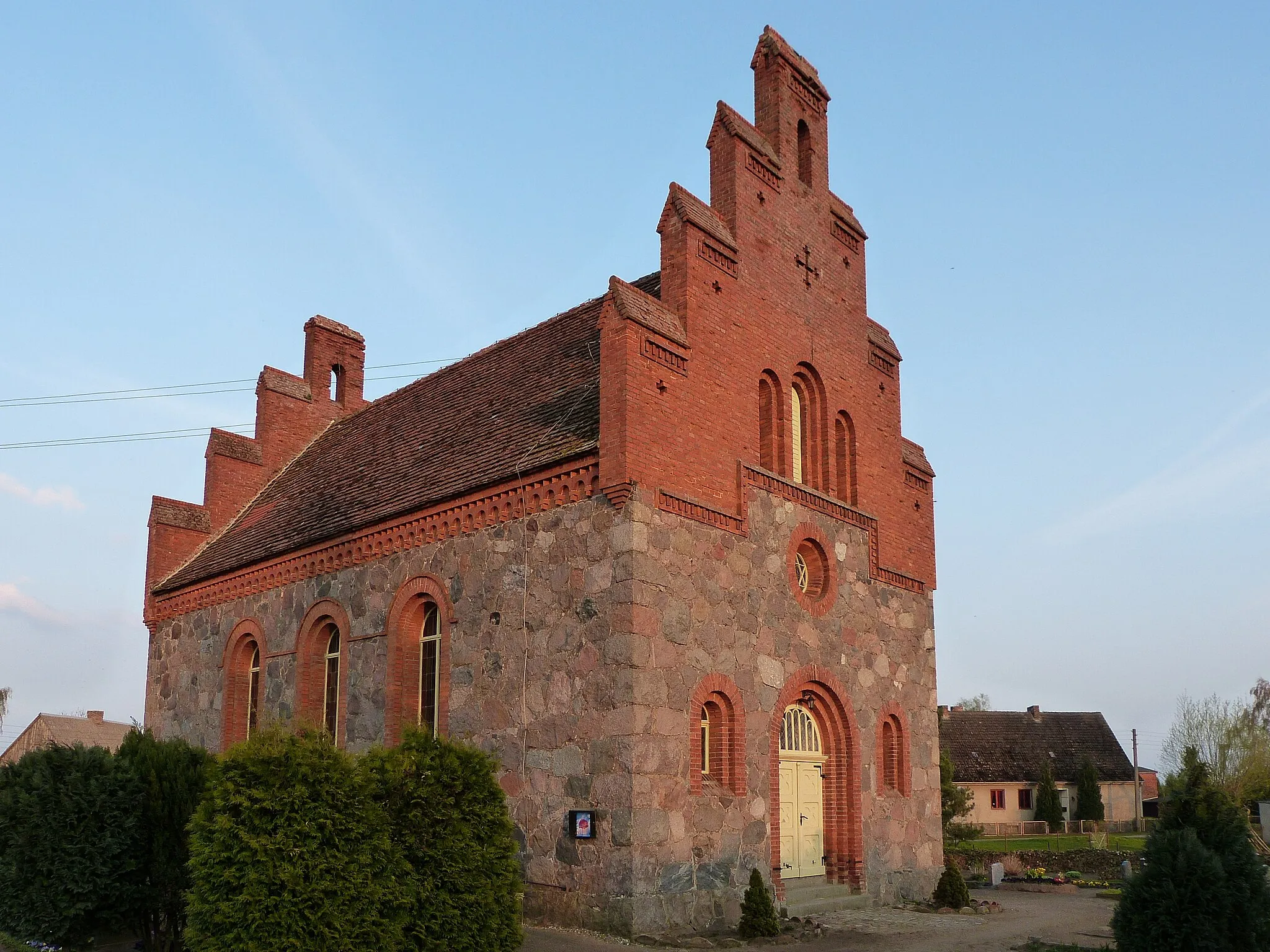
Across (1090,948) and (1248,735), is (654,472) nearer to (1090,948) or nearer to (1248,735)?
(1090,948)

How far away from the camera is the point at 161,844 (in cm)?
1305

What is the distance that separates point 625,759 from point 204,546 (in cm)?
1487

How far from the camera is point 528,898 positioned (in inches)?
587

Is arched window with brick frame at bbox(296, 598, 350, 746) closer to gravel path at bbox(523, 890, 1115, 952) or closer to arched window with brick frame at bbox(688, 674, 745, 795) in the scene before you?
gravel path at bbox(523, 890, 1115, 952)

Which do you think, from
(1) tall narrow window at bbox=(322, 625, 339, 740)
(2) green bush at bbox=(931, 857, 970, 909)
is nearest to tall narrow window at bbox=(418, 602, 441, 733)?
(1) tall narrow window at bbox=(322, 625, 339, 740)

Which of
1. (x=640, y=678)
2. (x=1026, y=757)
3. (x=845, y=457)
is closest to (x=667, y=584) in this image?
(x=640, y=678)

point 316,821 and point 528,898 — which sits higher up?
point 316,821

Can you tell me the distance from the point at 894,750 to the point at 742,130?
10.8 meters

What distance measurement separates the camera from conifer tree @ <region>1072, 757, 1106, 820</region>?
182 feet

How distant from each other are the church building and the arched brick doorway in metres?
0.05

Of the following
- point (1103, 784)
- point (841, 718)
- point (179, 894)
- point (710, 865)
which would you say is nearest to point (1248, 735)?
point (1103, 784)

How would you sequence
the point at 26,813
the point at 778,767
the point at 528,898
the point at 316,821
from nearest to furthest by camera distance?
1. the point at 316,821
2. the point at 26,813
3. the point at 528,898
4. the point at 778,767

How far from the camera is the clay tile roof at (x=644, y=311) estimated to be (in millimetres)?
15000

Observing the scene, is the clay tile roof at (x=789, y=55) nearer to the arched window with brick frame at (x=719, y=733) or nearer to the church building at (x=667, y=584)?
the church building at (x=667, y=584)
